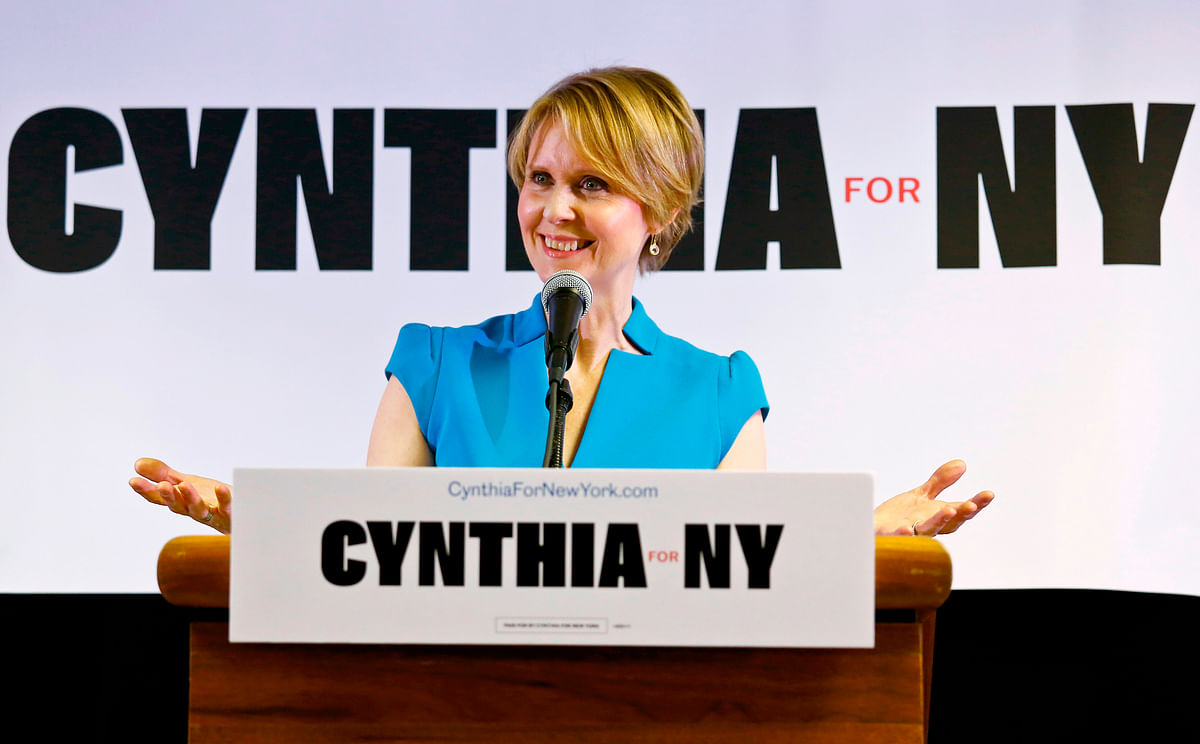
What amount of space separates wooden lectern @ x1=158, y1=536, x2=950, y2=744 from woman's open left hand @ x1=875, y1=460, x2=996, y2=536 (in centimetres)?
27

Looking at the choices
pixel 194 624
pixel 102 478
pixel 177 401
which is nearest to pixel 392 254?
pixel 177 401

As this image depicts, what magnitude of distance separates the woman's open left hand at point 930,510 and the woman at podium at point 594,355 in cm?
53

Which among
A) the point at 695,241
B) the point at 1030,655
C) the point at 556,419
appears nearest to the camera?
the point at 556,419

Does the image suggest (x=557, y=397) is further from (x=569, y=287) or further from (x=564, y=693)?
(x=564, y=693)

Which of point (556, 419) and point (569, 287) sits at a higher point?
point (569, 287)

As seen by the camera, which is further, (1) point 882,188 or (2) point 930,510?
(1) point 882,188

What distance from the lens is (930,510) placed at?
1.18 meters

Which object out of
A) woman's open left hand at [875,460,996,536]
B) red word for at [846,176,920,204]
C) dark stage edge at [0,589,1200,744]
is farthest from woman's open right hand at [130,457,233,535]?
red word for at [846,176,920,204]

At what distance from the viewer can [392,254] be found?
2.76 meters

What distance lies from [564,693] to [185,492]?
495mm

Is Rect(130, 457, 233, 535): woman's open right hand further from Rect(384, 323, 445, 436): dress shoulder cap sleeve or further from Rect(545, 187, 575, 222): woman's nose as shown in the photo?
Rect(545, 187, 575, 222): woman's nose

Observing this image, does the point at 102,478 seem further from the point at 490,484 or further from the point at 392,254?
the point at 490,484

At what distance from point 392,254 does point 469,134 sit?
378 mm

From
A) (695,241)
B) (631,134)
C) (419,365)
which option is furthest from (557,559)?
(695,241)
